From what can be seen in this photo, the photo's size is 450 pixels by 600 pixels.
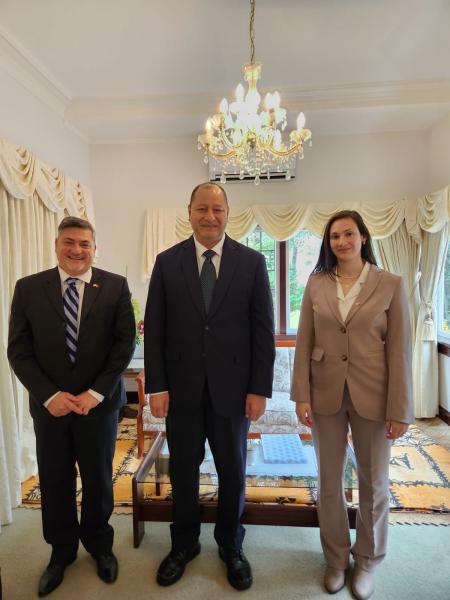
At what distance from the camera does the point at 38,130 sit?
3074mm

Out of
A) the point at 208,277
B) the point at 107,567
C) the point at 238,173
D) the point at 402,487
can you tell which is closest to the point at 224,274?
the point at 208,277

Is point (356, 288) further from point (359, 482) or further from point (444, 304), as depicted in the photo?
point (444, 304)

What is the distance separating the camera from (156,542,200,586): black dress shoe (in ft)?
5.49

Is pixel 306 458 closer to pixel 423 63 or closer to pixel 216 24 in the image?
pixel 216 24

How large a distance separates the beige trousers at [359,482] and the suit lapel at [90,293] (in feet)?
3.74

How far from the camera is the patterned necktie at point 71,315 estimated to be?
1.62m

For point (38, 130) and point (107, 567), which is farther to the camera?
point (38, 130)

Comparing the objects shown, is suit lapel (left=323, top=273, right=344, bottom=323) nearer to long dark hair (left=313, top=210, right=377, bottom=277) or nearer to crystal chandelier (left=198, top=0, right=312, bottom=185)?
long dark hair (left=313, top=210, right=377, bottom=277)

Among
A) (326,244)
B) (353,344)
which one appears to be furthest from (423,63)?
(353,344)

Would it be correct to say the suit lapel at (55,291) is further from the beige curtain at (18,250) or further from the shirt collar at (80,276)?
the beige curtain at (18,250)

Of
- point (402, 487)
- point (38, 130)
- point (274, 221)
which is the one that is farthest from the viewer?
point (274, 221)

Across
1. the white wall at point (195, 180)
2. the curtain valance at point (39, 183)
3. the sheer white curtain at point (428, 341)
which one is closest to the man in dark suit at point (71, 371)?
the curtain valance at point (39, 183)

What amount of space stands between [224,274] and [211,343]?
12.0 inches

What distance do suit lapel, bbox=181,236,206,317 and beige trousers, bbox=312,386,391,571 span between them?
0.73m
